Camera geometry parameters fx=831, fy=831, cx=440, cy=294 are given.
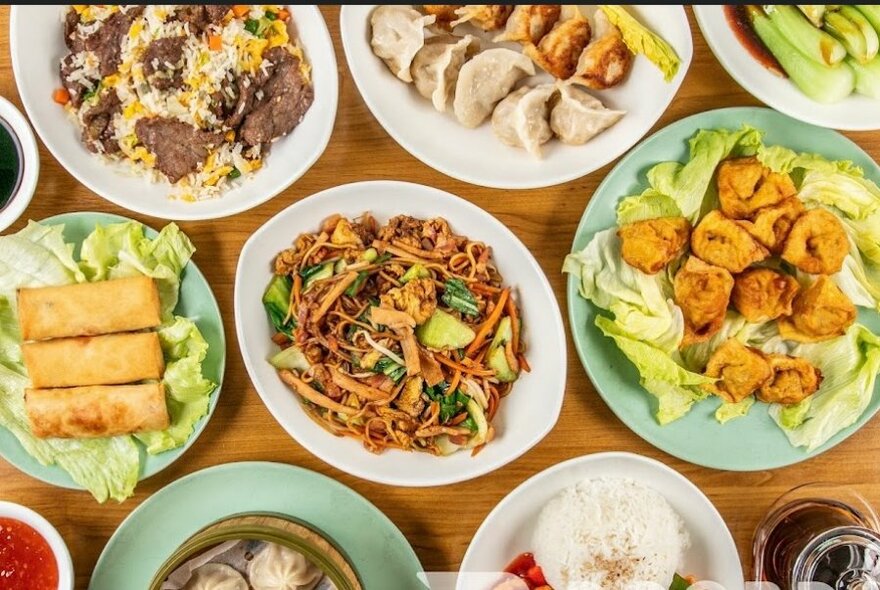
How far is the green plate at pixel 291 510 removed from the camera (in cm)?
234

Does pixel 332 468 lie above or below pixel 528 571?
above

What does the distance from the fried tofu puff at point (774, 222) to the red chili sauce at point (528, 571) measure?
3.64ft

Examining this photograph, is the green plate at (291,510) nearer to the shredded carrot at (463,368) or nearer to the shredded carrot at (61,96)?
the shredded carrot at (463,368)

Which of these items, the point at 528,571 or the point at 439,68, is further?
Result: the point at 528,571

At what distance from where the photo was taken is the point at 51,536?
89.1 inches

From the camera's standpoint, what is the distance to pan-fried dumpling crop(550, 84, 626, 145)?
7.36 ft

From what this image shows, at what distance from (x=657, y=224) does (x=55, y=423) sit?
172 cm

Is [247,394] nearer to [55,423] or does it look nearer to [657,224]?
[55,423]

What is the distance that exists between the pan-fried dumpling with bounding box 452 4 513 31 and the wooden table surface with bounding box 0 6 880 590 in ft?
1.22

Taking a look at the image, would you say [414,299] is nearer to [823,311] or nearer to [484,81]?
[484,81]

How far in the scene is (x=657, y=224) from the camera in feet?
7.32

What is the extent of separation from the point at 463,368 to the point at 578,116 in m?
0.76

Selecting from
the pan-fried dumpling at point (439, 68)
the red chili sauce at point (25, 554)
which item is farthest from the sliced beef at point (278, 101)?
the red chili sauce at point (25, 554)

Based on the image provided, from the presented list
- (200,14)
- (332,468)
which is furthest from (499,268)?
(200,14)
